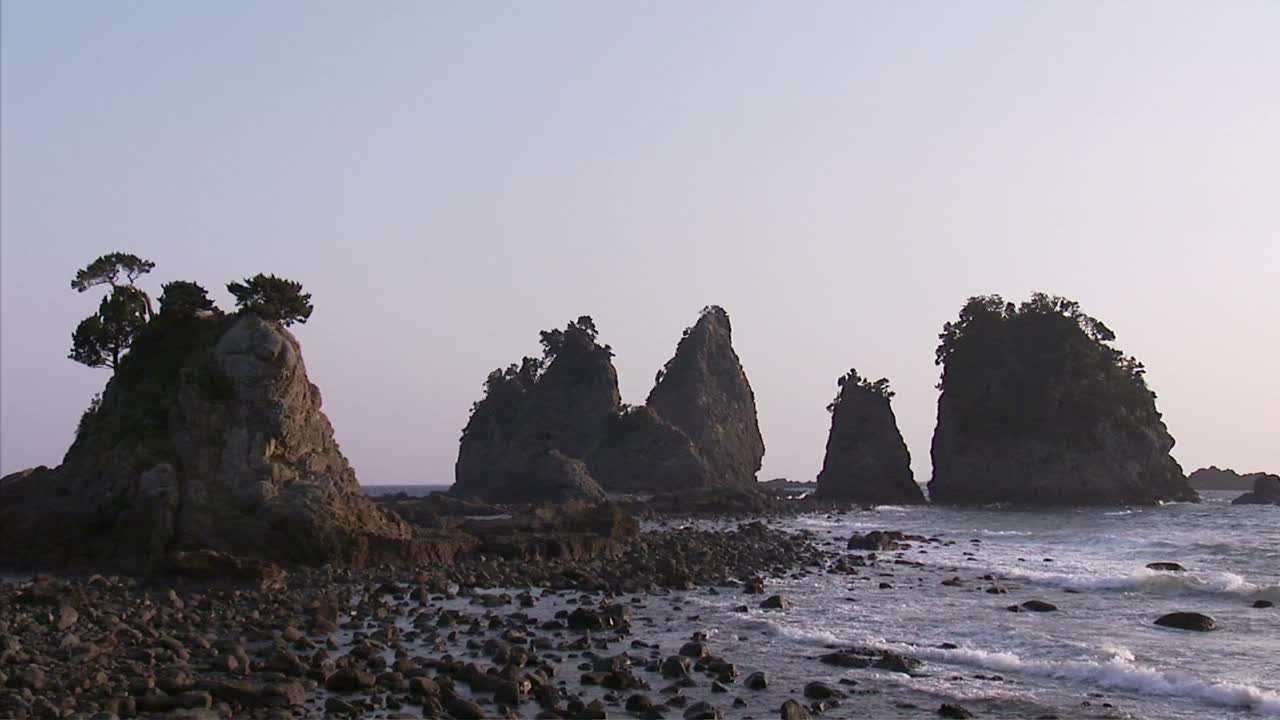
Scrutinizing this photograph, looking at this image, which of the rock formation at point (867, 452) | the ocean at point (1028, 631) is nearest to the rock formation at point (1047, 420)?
the rock formation at point (867, 452)

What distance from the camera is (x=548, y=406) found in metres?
109

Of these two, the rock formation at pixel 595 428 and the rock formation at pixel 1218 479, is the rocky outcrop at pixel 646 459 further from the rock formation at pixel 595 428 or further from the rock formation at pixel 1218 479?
the rock formation at pixel 1218 479

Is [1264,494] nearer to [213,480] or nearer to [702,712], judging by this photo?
[213,480]

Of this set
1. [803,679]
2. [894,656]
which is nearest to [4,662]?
[803,679]

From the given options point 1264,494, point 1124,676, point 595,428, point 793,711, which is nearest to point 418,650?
point 793,711

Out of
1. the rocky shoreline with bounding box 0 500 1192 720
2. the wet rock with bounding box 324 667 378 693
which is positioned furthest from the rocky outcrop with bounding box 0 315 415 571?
the wet rock with bounding box 324 667 378 693

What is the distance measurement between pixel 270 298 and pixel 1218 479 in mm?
195539

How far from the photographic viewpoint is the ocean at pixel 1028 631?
18.0m

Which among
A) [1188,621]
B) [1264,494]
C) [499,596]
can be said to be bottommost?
[1188,621]

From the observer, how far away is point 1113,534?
57.1 meters

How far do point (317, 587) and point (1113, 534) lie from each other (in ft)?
146

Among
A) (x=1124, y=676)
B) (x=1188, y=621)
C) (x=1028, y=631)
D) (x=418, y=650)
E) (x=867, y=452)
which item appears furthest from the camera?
(x=867, y=452)

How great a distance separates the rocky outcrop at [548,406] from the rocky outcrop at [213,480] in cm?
6385

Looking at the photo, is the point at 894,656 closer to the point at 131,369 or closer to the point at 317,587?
the point at 317,587
